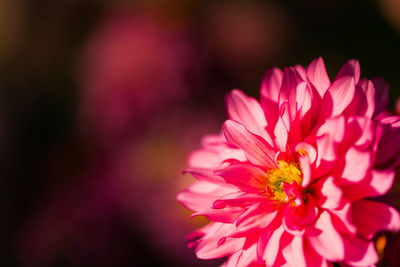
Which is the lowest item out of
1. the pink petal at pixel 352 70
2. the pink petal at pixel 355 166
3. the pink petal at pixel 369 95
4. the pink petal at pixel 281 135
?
the pink petal at pixel 355 166

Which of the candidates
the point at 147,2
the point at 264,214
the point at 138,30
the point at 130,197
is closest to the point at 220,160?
the point at 264,214

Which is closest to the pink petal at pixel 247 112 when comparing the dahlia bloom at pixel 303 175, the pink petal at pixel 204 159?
the dahlia bloom at pixel 303 175

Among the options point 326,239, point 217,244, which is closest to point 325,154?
point 326,239

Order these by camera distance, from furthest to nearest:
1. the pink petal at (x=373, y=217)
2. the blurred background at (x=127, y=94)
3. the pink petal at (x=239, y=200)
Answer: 1. the blurred background at (x=127, y=94)
2. the pink petal at (x=239, y=200)
3. the pink petal at (x=373, y=217)

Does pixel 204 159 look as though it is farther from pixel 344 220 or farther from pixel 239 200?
pixel 344 220

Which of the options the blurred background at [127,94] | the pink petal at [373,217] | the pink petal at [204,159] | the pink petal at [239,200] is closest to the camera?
the pink petal at [373,217]

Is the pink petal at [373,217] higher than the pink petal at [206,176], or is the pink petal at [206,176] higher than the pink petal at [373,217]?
the pink petal at [206,176]

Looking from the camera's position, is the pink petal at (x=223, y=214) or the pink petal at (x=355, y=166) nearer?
the pink petal at (x=355, y=166)

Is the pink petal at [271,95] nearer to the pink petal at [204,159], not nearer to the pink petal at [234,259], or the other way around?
the pink petal at [204,159]
